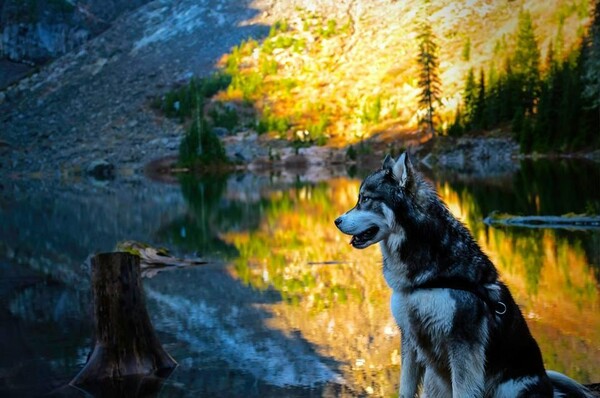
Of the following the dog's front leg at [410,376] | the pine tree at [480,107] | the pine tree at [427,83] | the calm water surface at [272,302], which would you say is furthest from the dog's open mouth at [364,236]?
the pine tree at [427,83]

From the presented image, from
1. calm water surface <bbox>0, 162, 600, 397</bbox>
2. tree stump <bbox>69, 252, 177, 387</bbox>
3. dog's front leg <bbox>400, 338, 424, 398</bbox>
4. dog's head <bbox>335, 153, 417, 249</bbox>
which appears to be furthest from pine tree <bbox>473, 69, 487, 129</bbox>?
dog's head <bbox>335, 153, 417, 249</bbox>

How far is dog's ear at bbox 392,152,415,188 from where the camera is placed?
5789mm

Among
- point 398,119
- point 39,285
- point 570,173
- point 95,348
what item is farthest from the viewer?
point 398,119

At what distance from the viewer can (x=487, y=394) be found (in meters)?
5.93

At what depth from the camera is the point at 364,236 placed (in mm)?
6086

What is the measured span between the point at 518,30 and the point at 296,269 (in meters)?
110

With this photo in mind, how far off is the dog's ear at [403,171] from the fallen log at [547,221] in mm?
17663

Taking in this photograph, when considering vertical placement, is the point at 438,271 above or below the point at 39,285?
above

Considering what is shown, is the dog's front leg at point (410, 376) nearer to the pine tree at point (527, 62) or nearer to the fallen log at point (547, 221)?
the fallen log at point (547, 221)

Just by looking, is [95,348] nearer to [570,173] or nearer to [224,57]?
[570,173]

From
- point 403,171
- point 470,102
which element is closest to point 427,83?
point 470,102

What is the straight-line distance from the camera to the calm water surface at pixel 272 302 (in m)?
10.0

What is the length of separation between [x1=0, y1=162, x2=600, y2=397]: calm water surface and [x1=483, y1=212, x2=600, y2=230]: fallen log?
0.59 m

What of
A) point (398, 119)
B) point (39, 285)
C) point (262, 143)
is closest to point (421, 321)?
point (39, 285)
